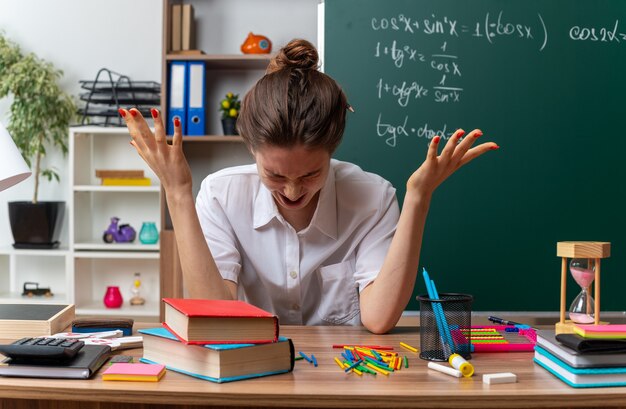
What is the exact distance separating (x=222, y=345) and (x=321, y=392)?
0.58ft

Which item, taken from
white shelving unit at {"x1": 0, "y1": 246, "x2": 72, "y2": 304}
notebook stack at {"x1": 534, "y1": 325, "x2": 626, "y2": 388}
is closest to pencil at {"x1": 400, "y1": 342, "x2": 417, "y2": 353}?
notebook stack at {"x1": 534, "y1": 325, "x2": 626, "y2": 388}

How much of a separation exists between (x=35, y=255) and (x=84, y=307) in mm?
444

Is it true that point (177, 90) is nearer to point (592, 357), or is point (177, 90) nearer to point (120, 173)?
point (120, 173)

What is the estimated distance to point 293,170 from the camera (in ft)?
4.88

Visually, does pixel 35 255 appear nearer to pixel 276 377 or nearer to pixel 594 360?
pixel 276 377

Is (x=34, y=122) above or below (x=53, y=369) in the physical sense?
above

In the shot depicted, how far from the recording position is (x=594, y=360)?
109 centimetres

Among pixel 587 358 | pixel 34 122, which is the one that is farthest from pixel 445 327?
pixel 34 122

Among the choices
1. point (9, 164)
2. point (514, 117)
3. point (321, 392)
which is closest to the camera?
point (321, 392)

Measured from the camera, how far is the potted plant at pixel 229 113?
11.7ft

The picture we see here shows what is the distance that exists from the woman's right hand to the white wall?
252 cm

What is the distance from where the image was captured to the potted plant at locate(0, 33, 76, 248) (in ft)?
11.6

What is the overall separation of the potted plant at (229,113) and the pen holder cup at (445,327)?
2.45 m

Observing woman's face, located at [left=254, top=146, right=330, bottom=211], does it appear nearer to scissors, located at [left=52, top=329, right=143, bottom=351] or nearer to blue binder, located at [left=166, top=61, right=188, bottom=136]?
scissors, located at [left=52, top=329, right=143, bottom=351]
